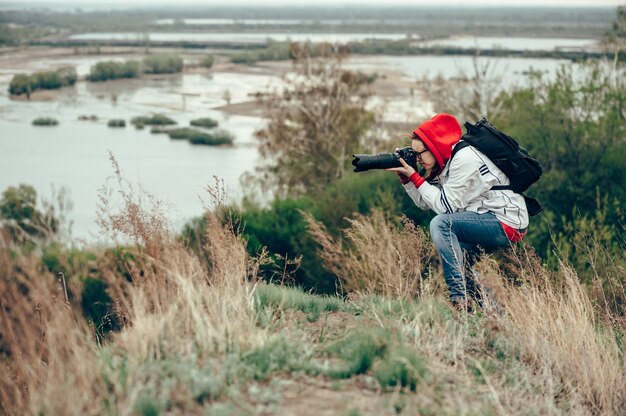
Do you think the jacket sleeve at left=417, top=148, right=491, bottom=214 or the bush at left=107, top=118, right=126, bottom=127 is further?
the bush at left=107, top=118, right=126, bottom=127

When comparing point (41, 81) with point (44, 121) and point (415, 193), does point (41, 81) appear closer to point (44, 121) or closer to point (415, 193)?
point (44, 121)

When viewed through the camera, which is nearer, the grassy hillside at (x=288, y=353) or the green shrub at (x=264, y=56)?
the grassy hillside at (x=288, y=353)

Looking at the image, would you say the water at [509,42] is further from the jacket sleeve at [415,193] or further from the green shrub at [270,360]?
the green shrub at [270,360]

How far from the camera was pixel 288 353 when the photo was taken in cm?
361

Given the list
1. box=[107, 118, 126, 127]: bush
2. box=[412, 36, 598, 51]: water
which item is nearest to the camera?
box=[107, 118, 126, 127]: bush

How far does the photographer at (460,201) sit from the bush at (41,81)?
53167 millimetres

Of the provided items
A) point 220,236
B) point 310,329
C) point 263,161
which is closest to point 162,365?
point 310,329

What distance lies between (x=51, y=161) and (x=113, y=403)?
4092cm

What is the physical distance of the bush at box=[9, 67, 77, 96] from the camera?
5344 centimetres

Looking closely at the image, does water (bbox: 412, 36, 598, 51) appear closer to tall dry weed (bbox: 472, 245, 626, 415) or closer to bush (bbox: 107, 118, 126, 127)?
bush (bbox: 107, 118, 126, 127)

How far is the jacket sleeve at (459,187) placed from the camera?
448 cm

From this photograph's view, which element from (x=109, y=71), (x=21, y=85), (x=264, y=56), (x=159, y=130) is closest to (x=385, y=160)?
(x=159, y=130)

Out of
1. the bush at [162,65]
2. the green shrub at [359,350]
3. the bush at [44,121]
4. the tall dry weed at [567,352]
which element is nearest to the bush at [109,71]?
the bush at [162,65]

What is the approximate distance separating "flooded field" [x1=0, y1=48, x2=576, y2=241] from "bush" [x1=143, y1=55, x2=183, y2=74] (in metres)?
0.74
